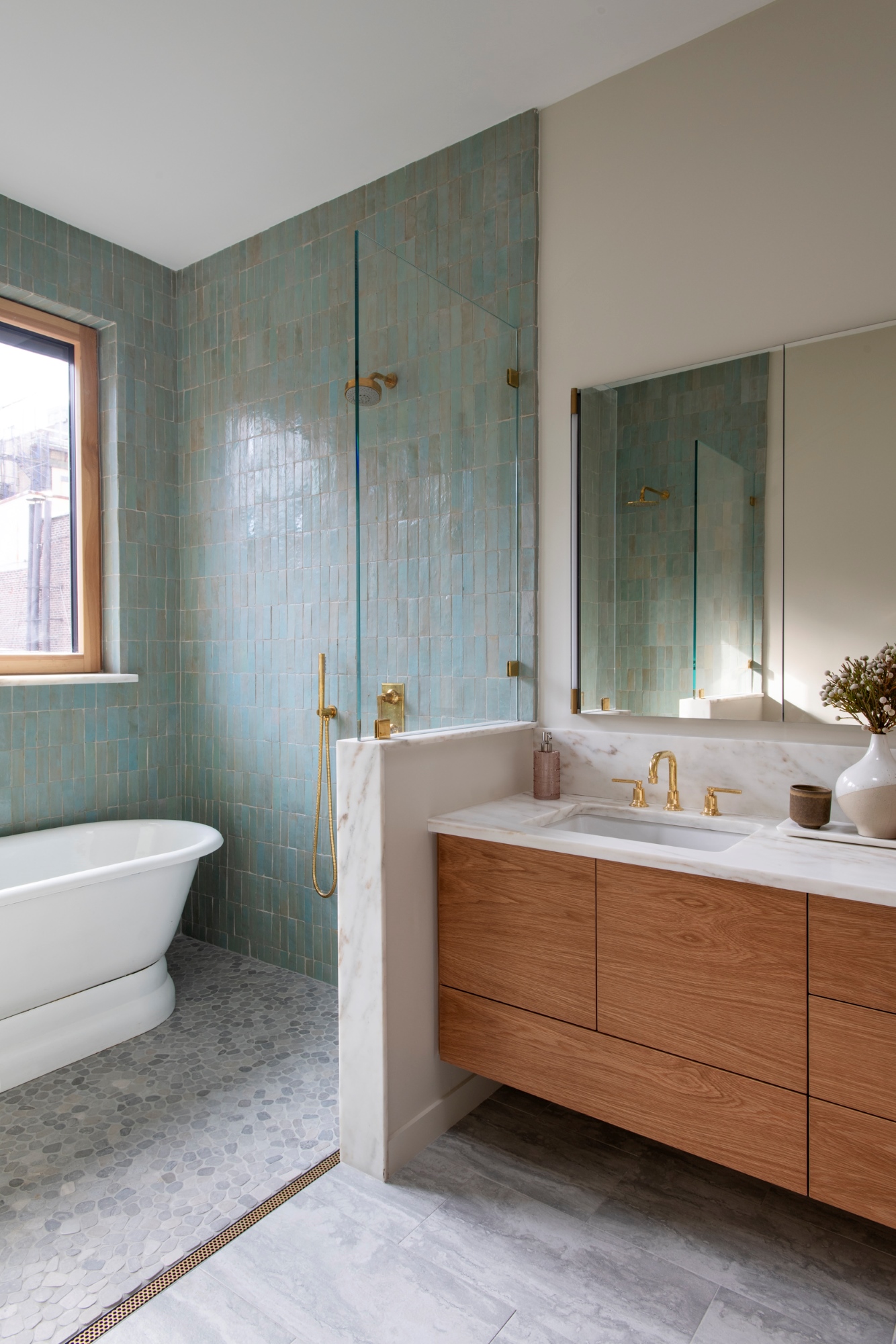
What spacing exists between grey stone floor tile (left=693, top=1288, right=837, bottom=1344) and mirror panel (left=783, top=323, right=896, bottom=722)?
1190 mm

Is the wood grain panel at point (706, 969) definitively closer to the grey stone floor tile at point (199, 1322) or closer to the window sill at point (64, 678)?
the grey stone floor tile at point (199, 1322)

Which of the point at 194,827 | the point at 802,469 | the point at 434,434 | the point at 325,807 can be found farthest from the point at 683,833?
the point at 194,827

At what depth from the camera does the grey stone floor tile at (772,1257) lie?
1.45m

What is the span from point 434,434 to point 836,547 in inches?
40.8

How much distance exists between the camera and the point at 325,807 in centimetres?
295

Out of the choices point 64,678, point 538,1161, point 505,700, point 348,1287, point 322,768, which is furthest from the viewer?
point 64,678

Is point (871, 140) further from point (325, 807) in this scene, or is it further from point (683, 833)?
point (325, 807)

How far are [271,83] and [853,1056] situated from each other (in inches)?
111

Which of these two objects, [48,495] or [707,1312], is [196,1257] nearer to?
[707,1312]

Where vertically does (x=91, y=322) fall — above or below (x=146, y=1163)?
above

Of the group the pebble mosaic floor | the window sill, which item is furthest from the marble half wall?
the window sill

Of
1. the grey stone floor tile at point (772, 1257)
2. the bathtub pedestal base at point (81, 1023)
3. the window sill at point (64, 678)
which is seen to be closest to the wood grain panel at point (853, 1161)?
the grey stone floor tile at point (772, 1257)

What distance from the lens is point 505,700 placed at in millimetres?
2346

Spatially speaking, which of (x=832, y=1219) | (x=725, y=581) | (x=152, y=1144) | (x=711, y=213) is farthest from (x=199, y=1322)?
(x=711, y=213)
